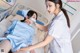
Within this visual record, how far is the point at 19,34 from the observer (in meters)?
1.98

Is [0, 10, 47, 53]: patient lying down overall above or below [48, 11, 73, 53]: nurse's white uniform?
below

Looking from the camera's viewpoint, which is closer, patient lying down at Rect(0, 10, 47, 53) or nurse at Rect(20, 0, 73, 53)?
nurse at Rect(20, 0, 73, 53)

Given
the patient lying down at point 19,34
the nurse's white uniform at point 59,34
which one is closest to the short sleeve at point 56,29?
the nurse's white uniform at point 59,34

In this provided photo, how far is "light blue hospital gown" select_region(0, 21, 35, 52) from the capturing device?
1843 millimetres

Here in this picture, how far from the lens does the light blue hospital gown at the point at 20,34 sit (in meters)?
1.84

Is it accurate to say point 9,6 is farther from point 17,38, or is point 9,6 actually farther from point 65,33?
point 65,33

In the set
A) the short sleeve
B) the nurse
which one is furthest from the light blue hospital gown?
the short sleeve

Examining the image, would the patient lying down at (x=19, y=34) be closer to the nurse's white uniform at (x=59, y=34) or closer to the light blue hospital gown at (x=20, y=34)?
the light blue hospital gown at (x=20, y=34)

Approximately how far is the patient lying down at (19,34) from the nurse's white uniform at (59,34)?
0.33 meters

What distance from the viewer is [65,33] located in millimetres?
1690

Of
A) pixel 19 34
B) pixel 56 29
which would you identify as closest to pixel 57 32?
pixel 56 29

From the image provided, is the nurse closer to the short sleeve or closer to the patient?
the short sleeve

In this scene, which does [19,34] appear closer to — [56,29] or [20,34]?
[20,34]

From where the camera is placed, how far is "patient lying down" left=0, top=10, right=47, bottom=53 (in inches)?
70.6
